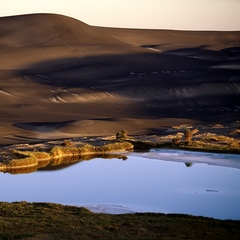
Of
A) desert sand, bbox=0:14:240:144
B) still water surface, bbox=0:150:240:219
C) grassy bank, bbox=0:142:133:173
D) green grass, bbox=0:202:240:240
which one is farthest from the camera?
desert sand, bbox=0:14:240:144

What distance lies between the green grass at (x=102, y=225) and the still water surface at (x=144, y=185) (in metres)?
1.22

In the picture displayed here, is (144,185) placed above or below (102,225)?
above

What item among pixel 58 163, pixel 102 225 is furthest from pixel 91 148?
pixel 102 225

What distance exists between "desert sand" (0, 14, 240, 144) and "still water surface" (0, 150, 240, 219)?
890 cm

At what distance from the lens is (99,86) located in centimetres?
5816

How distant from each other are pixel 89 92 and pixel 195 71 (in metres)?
14.2

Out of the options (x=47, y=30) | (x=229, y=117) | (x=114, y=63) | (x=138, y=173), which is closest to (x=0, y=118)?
(x=229, y=117)

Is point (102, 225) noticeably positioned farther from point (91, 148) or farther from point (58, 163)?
point (91, 148)

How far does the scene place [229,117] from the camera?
39.7 meters

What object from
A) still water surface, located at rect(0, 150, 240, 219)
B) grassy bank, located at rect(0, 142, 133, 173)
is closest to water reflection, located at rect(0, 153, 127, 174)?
grassy bank, located at rect(0, 142, 133, 173)

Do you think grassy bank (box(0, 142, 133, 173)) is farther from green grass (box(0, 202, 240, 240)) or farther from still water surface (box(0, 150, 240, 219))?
green grass (box(0, 202, 240, 240))

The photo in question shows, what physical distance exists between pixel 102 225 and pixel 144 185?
16.9 ft

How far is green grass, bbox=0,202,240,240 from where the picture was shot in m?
12.1

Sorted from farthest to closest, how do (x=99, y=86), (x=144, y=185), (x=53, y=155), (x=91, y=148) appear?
(x=99, y=86) → (x=91, y=148) → (x=53, y=155) → (x=144, y=185)
